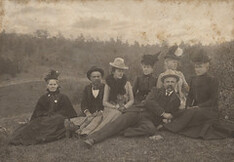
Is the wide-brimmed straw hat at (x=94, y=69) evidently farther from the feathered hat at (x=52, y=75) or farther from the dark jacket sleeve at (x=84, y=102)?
the feathered hat at (x=52, y=75)

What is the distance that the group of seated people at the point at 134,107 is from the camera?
4.45 m

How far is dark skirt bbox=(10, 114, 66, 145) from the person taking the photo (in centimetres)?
447

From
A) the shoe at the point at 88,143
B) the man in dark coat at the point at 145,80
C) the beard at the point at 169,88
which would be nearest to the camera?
the shoe at the point at 88,143

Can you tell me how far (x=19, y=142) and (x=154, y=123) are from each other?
6.08 feet

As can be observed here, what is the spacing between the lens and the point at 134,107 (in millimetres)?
4691

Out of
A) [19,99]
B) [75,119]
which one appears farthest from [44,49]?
[75,119]

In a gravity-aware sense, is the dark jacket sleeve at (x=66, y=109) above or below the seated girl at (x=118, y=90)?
below

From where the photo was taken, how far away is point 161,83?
190 inches

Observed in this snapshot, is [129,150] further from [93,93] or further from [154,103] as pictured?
A: [93,93]

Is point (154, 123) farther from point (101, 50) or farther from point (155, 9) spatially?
point (155, 9)

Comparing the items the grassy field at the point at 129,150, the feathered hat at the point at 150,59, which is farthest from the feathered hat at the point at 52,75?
the feathered hat at the point at 150,59

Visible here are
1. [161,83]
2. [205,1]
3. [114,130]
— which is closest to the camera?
[114,130]

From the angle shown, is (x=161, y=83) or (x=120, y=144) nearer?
(x=120, y=144)

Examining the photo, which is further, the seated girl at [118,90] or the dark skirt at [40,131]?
the seated girl at [118,90]
